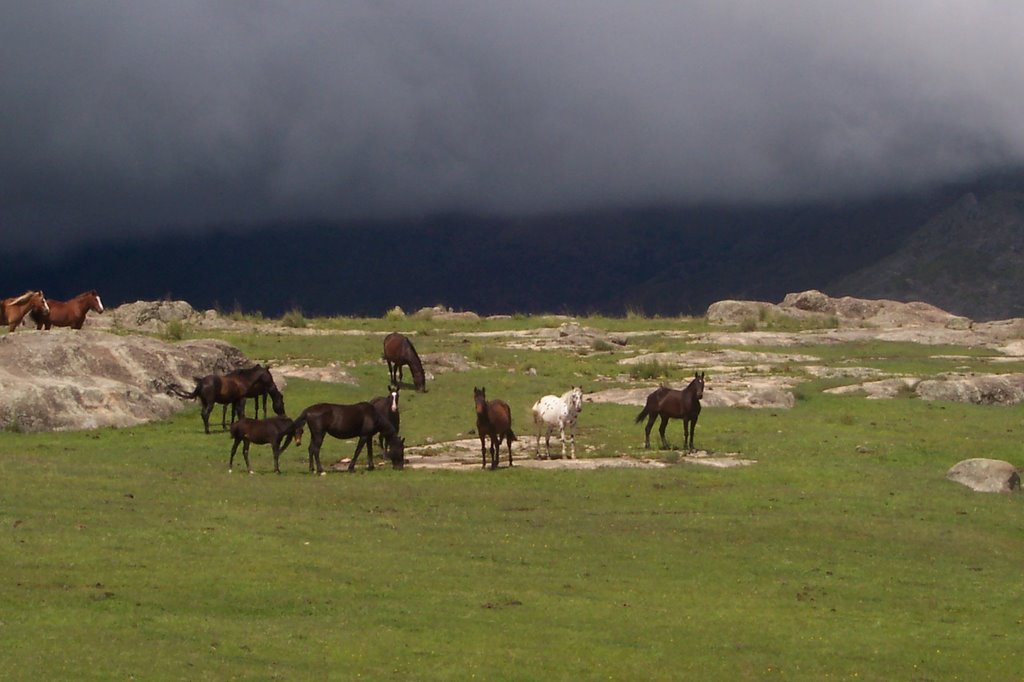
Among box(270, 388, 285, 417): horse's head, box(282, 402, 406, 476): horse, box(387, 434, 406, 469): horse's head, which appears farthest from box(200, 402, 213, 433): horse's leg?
box(387, 434, 406, 469): horse's head

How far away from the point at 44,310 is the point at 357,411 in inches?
619

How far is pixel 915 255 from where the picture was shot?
13300 cm

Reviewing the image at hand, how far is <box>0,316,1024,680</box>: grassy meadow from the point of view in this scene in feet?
58.5

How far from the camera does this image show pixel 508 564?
22.6 metres

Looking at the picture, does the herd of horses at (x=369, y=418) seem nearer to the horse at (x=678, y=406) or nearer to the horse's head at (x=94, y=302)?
the horse at (x=678, y=406)

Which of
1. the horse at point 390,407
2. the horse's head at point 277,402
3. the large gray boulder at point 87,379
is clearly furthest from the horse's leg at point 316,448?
the large gray boulder at point 87,379

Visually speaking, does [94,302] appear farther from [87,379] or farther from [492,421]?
[492,421]

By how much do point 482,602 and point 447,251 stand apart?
165 m

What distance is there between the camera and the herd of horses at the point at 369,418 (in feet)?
98.2

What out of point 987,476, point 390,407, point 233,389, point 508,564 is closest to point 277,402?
point 233,389

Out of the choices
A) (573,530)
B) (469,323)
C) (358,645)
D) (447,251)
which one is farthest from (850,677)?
(447,251)

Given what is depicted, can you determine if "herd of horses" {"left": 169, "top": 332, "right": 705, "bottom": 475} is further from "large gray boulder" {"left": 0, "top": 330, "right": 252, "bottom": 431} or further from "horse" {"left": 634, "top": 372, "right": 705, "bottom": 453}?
"large gray boulder" {"left": 0, "top": 330, "right": 252, "bottom": 431}

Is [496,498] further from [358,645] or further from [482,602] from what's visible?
[358,645]

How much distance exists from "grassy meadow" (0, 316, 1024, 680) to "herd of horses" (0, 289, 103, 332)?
294 inches
